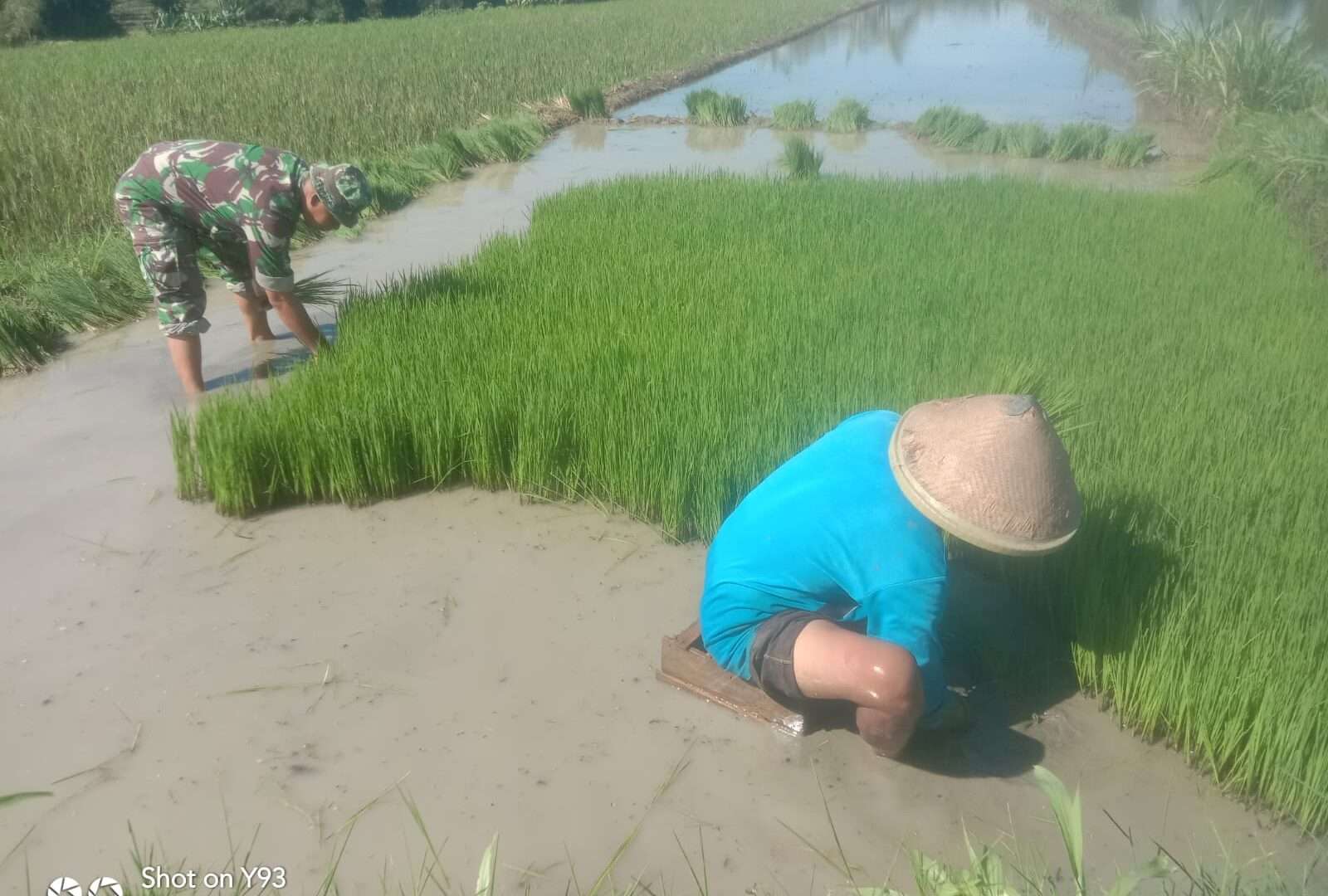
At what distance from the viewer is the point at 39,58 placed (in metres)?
14.3

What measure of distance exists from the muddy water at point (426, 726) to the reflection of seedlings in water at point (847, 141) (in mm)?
6669

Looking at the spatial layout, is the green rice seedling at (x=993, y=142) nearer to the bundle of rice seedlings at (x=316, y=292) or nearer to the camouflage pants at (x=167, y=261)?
the bundle of rice seedlings at (x=316, y=292)

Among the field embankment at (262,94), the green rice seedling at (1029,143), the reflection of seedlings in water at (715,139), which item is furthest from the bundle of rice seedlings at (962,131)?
the field embankment at (262,94)

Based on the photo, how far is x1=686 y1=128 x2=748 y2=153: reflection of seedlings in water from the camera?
8.98 m

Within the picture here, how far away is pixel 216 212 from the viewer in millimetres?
3680

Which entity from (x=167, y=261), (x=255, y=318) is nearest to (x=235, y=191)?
(x=167, y=261)

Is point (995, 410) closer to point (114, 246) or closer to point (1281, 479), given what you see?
point (1281, 479)

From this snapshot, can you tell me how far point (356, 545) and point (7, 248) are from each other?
3.61 metres

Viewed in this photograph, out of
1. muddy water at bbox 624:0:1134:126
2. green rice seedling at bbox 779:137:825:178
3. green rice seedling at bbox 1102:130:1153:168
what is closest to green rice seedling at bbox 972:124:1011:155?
green rice seedling at bbox 1102:130:1153:168

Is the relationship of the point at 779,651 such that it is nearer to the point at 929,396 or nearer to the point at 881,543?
the point at 881,543

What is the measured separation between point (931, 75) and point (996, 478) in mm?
14197

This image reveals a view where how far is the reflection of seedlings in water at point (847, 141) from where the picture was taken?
29.5 ft

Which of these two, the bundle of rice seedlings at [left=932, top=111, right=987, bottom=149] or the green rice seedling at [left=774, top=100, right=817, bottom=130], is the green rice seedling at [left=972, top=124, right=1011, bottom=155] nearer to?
the bundle of rice seedlings at [left=932, top=111, right=987, bottom=149]

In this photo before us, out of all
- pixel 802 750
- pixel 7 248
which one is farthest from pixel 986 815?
pixel 7 248
